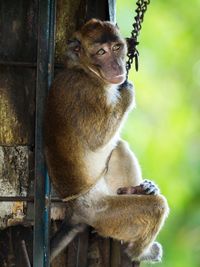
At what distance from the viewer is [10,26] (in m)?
7.89

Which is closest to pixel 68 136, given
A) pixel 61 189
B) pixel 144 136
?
pixel 61 189

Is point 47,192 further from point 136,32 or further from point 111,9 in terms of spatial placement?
point 111,9

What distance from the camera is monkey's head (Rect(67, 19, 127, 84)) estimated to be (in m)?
7.65

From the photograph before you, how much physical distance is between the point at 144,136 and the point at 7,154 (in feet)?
16.5

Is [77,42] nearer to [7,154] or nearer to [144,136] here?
[7,154]

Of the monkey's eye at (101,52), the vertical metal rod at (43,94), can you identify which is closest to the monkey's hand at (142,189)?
the vertical metal rod at (43,94)

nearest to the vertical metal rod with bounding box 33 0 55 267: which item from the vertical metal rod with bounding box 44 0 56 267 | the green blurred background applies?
the vertical metal rod with bounding box 44 0 56 267

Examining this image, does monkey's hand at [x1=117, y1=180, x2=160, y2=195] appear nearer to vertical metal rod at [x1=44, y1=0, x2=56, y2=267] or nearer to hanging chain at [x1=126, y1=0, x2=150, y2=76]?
vertical metal rod at [x1=44, y1=0, x2=56, y2=267]

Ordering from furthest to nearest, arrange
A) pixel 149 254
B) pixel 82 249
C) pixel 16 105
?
pixel 149 254, pixel 82 249, pixel 16 105

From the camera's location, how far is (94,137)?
25.6ft

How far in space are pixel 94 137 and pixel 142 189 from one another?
538 mm

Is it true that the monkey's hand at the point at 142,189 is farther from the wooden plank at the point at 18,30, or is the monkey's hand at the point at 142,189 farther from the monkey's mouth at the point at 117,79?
the wooden plank at the point at 18,30

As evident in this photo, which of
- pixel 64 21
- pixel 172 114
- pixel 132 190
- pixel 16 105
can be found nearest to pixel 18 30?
pixel 64 21

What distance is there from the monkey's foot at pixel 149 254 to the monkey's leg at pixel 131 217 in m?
0.06
